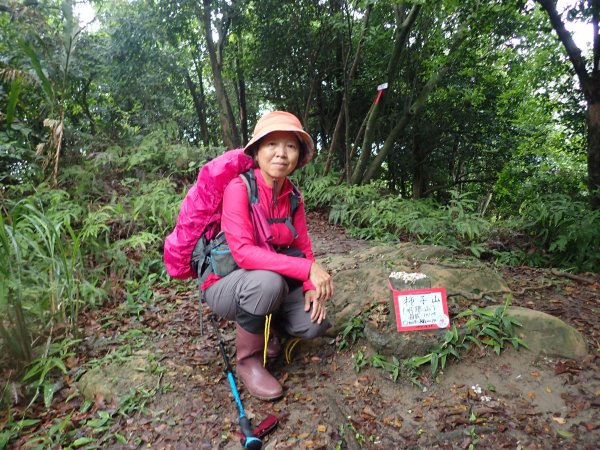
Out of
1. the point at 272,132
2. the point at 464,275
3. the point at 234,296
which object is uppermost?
the point at 272,132

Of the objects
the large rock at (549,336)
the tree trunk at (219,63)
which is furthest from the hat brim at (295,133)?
the tree trunk at (219,63)

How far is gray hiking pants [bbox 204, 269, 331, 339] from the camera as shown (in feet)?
7.32

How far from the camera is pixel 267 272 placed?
7.37 ft

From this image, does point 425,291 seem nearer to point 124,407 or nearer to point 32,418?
point 124,407

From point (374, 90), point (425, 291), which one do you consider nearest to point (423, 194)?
point (374, 90)

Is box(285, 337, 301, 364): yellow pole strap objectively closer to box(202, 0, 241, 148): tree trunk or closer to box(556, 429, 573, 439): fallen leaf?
box(556, 429, 573, 439): fallen leaf

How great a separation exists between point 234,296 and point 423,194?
11.3m

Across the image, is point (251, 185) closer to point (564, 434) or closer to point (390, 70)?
point (564, 434)

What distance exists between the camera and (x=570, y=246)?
535 cm

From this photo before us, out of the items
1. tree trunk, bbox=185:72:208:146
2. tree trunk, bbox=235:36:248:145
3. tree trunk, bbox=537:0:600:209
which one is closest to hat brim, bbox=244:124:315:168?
tree trunk, bbox=537:0:600:209

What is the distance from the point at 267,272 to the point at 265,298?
0.15 m

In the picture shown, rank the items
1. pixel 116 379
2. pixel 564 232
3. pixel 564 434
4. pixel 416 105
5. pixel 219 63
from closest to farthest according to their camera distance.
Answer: pixel 564 434
pixel 116 379
pixel 564 232
pixel 416 105
pixel 219 63

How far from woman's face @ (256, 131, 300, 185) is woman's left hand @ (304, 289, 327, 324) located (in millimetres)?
740

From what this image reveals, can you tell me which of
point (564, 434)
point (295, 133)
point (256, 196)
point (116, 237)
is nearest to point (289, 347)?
point (256, 196)
